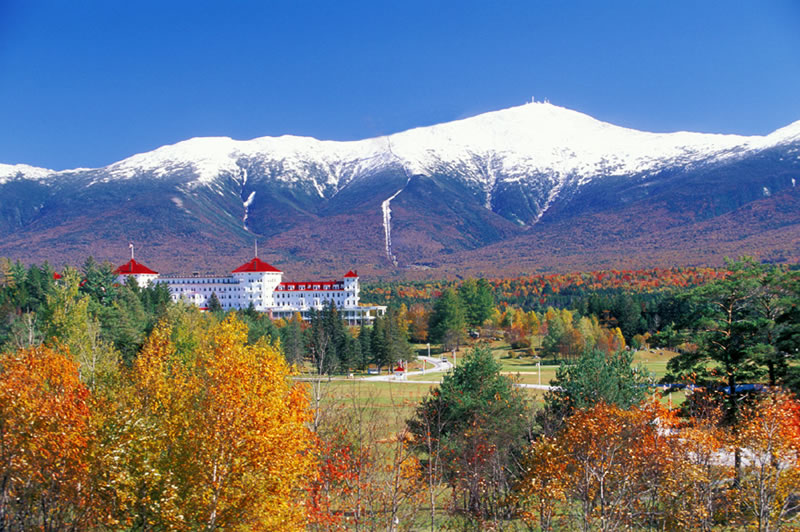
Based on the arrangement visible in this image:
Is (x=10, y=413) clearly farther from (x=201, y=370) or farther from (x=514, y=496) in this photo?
(x=514, y=496)

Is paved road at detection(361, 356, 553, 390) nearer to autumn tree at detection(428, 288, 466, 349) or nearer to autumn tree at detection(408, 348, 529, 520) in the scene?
autumn tree at detection(428, 288, 466, 349)

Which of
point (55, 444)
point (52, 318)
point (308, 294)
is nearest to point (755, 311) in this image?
point (55, 444)

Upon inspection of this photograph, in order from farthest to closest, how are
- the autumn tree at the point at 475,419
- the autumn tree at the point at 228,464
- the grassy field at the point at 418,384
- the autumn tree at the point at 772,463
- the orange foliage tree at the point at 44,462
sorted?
the grassy field at the point at 418,384
the autumn tree at the point at 475,419
the autumn tree at the point at 228,464
the autumn tree at the point at 772,463
the orange foliage tree at the point at 44,462

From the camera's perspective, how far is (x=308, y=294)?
11881 cm

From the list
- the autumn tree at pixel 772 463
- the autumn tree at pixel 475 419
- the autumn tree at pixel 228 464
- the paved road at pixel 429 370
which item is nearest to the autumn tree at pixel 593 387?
the autumn tree at pixel 475 419

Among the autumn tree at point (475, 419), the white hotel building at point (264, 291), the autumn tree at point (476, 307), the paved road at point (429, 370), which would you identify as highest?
the white hotel building at point (264, 291)

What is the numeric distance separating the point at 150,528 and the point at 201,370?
8487mm

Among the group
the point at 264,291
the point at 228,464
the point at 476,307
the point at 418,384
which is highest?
the point at 264,291

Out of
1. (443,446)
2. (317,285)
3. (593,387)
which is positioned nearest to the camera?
(443,446)

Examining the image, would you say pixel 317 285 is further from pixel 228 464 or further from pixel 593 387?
pixel 228 464

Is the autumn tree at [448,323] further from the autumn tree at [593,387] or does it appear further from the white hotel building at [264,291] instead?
the autumn tree at [593,387]

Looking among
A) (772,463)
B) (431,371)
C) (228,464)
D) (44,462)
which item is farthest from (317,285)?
(772,463)

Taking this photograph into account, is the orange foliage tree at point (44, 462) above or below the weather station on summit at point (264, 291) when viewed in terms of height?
below

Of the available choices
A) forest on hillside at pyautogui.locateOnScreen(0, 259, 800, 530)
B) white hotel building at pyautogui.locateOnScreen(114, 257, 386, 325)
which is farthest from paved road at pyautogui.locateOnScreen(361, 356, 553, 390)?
white hotel building at pyautogui.locateOnScreen(114, 257, 386, 325)
